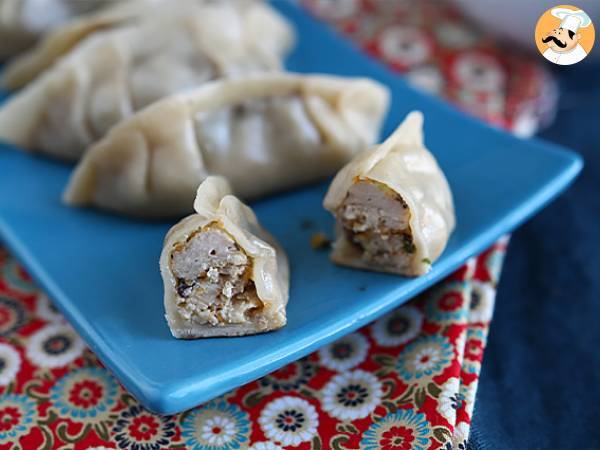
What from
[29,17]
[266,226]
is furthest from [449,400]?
[29,17]

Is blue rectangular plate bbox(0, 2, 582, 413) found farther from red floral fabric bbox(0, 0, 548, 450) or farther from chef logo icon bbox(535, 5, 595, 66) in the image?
chef logo icon bbox(535, 5, 595, 66)

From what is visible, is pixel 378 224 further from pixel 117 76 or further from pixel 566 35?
pixel 117 76

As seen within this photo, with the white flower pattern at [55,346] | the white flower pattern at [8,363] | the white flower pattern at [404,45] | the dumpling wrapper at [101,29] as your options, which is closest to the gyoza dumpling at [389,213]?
the white flower pattern at [55,346]

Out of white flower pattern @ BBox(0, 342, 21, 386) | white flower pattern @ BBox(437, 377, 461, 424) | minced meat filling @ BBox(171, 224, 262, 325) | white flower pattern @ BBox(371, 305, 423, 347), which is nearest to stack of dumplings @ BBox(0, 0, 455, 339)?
minced meat filling @ BBox(171, 224, 262, 325)

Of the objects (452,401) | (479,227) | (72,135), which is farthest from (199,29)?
(452,401)

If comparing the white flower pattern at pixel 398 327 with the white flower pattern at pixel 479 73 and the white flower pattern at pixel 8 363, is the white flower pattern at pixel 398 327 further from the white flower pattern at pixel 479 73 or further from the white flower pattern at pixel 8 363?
the white flower pattern at pixel 479 73

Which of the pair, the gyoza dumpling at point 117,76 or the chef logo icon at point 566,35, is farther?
the gyoza dumpling at point 117,76

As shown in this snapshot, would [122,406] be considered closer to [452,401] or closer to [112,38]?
[452,401]
